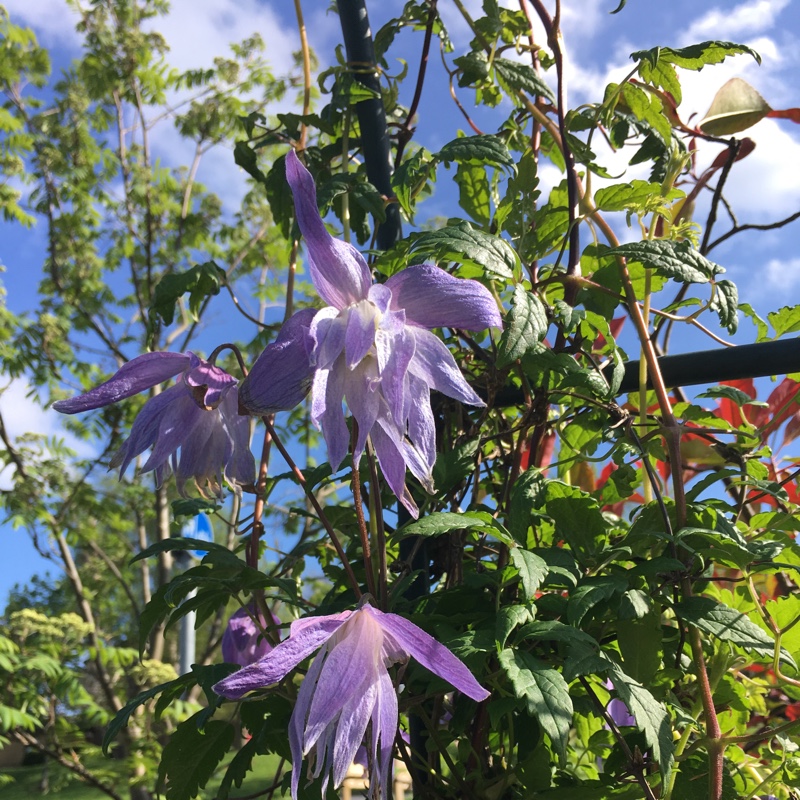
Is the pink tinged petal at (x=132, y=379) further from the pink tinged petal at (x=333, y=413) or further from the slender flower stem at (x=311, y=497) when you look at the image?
the pink tinged petal at (x=333, y=413)

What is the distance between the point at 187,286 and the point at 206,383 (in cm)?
27

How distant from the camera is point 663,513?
605 millimetres

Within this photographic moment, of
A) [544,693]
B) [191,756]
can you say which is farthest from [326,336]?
[191,756]

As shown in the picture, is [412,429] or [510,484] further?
[510,484]

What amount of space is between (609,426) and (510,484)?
11 centimetres

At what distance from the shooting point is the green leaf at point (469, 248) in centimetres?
54

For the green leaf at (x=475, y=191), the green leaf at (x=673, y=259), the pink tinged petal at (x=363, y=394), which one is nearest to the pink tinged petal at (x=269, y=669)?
the pink tinged petal at (x=363, y=394)

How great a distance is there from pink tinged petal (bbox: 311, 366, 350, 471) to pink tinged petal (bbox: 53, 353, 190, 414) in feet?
Answer: 0.60

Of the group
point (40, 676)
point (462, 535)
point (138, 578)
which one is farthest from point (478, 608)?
point (138, 578)

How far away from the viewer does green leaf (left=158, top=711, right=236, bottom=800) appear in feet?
2.21

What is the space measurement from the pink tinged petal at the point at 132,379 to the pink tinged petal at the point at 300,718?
0.23m

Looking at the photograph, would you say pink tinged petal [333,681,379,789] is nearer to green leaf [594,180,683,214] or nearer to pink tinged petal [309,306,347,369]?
pink tinged petal [309,306,347,369]

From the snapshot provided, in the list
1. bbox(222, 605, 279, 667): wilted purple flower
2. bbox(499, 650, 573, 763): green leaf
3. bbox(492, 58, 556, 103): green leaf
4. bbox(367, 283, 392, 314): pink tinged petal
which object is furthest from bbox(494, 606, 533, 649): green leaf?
bbox(492, 58, 556, 103): green leaf

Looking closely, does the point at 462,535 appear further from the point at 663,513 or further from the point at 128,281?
the point at 128,281
